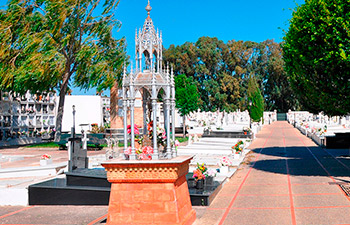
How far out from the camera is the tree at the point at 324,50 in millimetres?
13344

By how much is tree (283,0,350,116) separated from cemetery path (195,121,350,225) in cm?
318

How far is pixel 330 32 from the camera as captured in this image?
45.0 feet

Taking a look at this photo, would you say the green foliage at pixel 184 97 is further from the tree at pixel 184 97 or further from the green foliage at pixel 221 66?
the green foliage at pixel 221 66

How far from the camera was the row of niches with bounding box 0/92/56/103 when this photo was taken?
34.4m

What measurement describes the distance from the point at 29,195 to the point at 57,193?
0.97m

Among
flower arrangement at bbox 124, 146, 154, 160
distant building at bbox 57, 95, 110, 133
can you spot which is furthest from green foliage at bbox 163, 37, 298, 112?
flower arrangement at bbox 124, 146, 154, 160

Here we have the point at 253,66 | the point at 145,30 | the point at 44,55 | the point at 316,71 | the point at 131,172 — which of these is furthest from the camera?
the point at 253,66

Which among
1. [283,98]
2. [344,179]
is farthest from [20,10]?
[283,98]

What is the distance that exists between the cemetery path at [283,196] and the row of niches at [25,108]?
90.3ft

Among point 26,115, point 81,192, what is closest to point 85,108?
point 26,115

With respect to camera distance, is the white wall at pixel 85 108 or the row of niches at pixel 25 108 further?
the white wall at pixel 85 108

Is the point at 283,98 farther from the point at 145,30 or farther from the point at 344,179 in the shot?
the point at 145,30

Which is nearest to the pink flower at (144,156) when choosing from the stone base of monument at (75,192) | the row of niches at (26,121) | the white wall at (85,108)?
the stone base of monument at (75,192)

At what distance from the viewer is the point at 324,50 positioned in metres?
13.7
